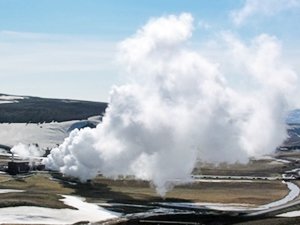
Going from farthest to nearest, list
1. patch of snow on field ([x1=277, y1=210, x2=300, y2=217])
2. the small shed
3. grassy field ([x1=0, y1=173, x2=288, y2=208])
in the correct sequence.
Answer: the small shed, grassy field ([x1=0, y1=173, x2=288, y2=208]), patch of snow on field ([x1=277, y1=210, x2=300, y2=217])

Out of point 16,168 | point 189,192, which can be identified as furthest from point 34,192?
point 16,168

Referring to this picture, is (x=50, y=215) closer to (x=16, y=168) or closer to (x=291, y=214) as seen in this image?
(x=291, y=214)

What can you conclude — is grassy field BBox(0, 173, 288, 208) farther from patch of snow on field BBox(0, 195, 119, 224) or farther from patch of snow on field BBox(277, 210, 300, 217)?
patch of snow on field BBox(277, 210, 300, 217)

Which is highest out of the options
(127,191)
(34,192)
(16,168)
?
(16,168)

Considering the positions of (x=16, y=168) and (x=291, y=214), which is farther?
(x=16, y=168)

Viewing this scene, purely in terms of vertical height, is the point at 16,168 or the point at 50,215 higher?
the point at 16,168

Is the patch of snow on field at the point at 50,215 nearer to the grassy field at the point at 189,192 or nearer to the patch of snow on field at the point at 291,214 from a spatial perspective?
the grassy field at the point at 189,192

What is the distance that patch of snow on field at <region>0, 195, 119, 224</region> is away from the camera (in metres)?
106

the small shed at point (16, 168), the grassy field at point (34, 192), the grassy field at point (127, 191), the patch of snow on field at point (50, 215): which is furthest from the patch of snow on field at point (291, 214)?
the small shed at point (16, 168)

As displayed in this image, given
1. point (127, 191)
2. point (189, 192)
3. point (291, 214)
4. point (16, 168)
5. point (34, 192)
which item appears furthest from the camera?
point (16, 168)

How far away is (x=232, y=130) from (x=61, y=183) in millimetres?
49020

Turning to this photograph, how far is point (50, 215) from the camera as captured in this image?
110062 mm

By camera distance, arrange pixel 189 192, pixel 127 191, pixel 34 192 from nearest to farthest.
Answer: pixel 34 192 → pixel 189 192 → pixel 127 191

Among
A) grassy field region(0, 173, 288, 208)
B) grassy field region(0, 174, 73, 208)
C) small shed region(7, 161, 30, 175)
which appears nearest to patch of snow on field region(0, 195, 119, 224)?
grassy field region(0, 174, 73, 208)
